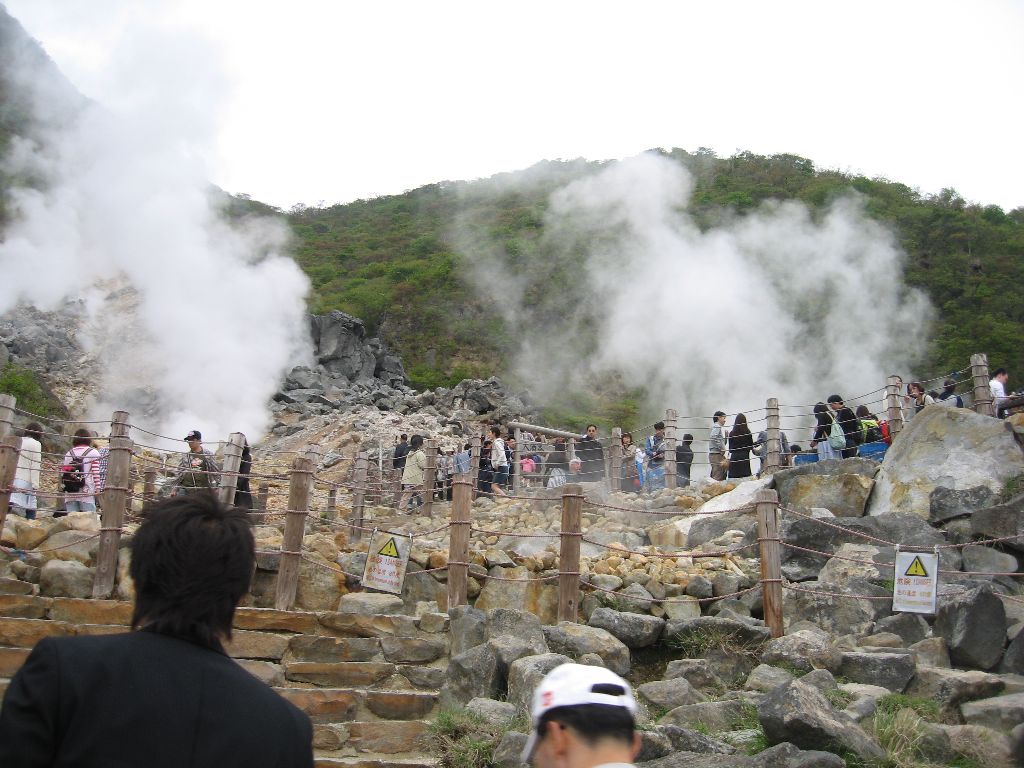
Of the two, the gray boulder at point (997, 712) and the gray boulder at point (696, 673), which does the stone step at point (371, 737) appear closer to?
the gray boulder at point (696, 673)

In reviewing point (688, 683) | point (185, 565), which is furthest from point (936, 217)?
point (185, 565)

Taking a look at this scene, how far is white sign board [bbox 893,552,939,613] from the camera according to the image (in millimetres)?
6137

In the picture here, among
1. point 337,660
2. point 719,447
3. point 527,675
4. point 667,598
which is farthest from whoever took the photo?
point 719,447

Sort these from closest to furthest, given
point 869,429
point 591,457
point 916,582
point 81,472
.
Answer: point 916,582 < point 81,472 < point 869,429 < point 591,457

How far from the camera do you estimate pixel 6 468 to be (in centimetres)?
703

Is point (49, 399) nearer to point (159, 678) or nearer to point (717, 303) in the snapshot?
point (717, 303)

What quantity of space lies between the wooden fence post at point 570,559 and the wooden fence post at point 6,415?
14.3ft

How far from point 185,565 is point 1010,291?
28296 millimetres

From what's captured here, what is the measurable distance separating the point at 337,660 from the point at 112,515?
217cm

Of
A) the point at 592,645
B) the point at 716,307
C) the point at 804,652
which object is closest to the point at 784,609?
the point at 804,652

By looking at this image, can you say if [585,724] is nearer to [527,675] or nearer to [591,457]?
[527,675]

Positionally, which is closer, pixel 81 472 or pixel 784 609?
pixel 784 609

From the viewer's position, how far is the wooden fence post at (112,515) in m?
6.64

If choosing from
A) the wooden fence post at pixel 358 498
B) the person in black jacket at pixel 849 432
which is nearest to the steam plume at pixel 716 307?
the person in black jacket at pixel 849 432
